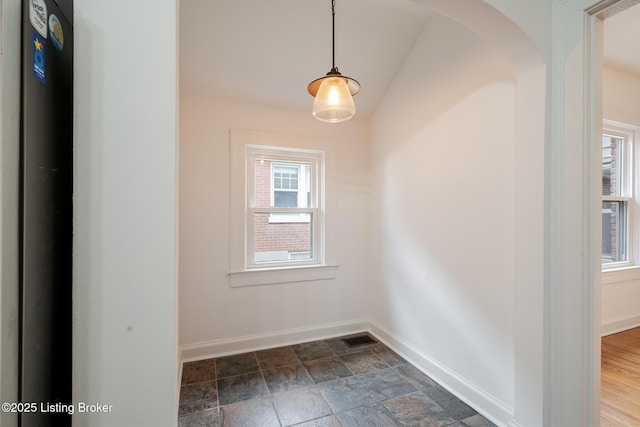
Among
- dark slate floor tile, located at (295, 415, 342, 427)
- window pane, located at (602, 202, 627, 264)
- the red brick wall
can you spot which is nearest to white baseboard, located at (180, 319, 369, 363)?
the red brick wall

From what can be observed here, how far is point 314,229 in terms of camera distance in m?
3.00

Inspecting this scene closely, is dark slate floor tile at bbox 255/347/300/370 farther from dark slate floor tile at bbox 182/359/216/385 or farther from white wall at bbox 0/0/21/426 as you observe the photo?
white wall at bbox 0/0/21/426

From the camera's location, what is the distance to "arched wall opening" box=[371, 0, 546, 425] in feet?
4.45

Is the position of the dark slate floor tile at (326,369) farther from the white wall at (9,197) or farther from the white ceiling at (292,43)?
the white ceiling at (292,43)

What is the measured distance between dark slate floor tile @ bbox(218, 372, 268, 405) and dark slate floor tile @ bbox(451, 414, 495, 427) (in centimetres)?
128

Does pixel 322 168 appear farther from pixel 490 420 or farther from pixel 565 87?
pixel 490 420

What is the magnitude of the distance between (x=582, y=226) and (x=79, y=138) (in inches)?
72.6

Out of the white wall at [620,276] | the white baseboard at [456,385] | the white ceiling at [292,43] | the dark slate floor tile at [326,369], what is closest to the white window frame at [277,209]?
the white ceiling at [292,43]

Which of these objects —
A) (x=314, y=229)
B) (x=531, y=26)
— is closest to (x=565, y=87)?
(x=531, y=26)

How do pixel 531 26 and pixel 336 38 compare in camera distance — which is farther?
pixel 336 38

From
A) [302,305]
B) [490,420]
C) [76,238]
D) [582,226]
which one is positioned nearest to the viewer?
[76,238]

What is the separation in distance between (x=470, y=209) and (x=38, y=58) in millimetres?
2103

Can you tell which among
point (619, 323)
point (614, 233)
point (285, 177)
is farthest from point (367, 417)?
point (614, 233)

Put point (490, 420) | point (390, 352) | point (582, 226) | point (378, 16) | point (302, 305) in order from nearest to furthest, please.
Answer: point (582, 226)
point (490, 420)
point (378, 16)
point (390, 352)
point (302, 305)
